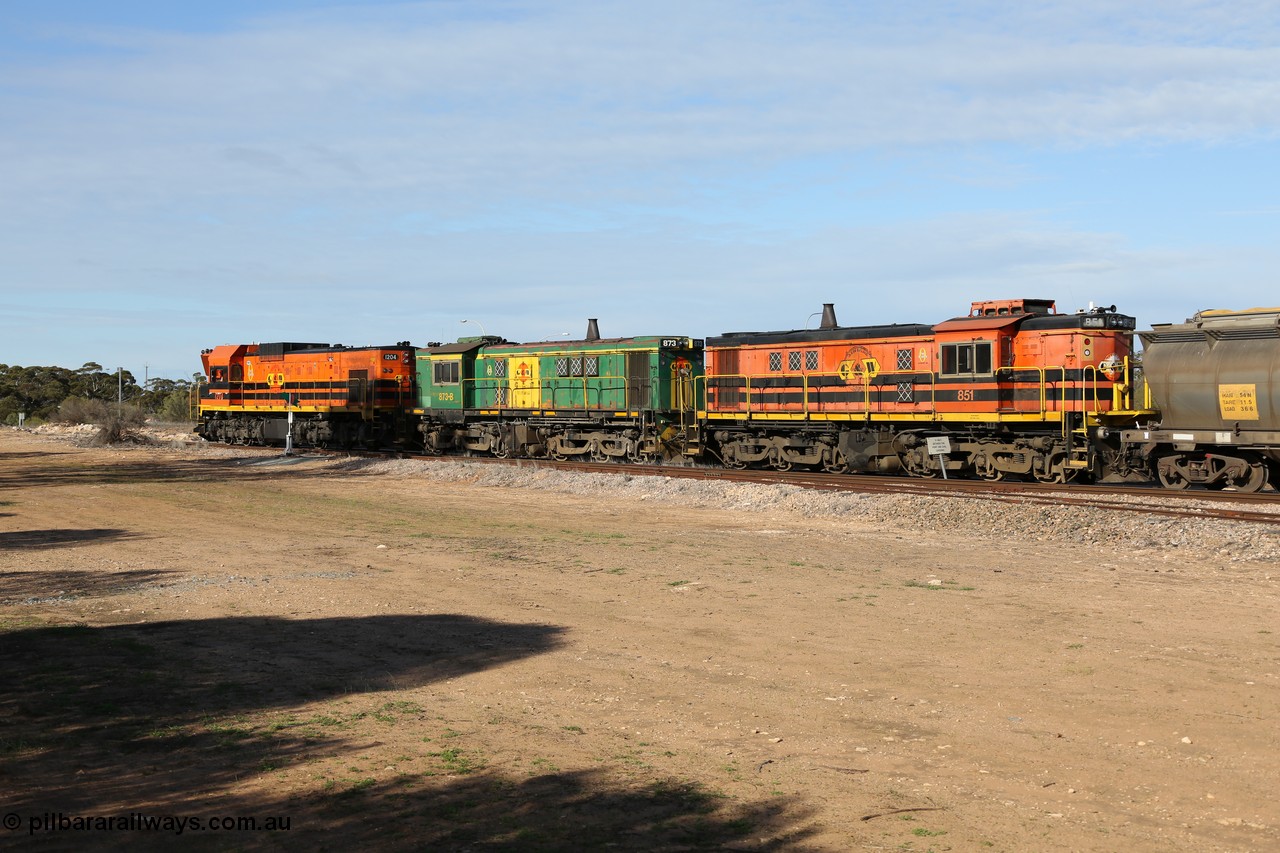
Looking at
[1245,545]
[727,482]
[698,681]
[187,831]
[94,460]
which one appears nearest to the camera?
[187,831]

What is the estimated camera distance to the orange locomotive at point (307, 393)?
42.2m

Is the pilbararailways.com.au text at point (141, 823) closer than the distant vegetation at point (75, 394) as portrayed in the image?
Yes

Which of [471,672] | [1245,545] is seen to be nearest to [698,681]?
[471,672]

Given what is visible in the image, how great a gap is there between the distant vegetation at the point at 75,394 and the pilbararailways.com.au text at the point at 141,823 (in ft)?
227

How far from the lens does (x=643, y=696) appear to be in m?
Result: 9.08

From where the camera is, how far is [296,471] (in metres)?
34.9

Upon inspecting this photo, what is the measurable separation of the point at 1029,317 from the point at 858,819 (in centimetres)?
2124

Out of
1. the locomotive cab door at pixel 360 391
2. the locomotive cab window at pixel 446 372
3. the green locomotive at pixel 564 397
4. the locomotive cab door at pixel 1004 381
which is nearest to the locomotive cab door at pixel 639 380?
the green locomotive at pixel 564 397

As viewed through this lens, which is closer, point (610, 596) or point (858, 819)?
point (858, 819)

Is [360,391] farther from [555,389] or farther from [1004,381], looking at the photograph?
[1004,381]

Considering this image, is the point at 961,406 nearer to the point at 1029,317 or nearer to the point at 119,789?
the point at 1029,317

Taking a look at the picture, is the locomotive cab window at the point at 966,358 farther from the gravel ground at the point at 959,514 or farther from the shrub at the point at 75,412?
the shrub at the point at 75,412

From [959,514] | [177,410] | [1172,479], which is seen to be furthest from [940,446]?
[177,410]

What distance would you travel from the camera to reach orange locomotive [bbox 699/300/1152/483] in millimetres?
24547
